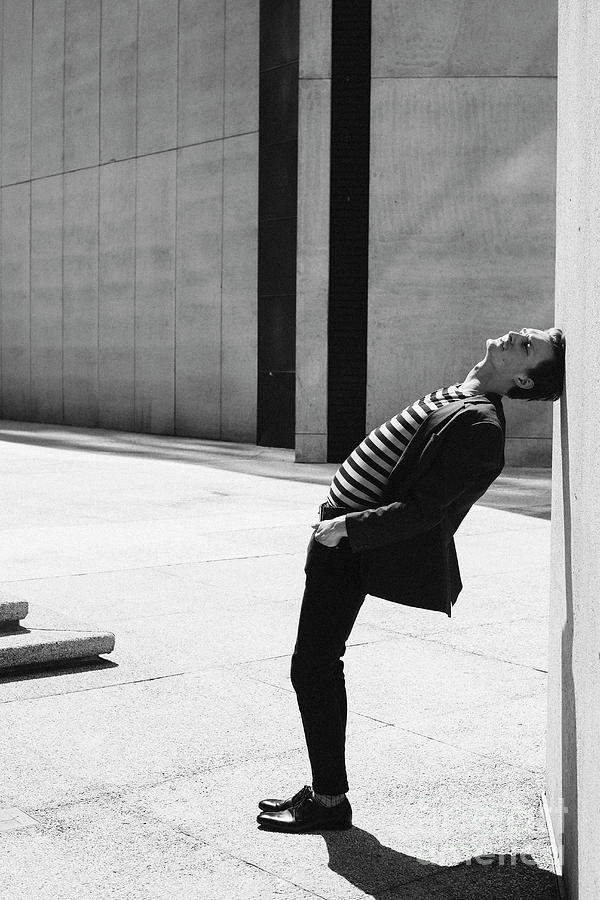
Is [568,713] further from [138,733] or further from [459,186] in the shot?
[459,186]

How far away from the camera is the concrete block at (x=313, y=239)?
724 inches

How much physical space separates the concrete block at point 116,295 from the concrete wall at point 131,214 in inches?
1.6

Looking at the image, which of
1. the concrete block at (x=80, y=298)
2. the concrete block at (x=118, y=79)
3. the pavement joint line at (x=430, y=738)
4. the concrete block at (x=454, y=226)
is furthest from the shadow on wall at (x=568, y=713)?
the concrete block at (x=80, y=298)

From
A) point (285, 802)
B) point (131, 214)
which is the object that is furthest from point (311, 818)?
point (131, 214)

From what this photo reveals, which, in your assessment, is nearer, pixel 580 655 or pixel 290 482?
pixel 580 655

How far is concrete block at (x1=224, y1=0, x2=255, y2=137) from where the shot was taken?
2206 cm

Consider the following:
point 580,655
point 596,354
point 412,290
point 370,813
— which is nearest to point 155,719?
point 370,813

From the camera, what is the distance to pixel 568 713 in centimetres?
377

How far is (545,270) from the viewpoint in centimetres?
1814

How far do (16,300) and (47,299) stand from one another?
133 cm

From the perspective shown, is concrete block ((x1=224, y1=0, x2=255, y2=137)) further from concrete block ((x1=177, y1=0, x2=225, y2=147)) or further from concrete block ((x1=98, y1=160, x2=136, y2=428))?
concrete block ((x1=98, y1=160, x2=136, y2=428))

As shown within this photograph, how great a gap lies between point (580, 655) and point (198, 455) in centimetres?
1668

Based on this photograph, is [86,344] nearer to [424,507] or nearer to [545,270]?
[545,270]

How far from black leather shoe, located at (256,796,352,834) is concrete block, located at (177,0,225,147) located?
19719 millimetres
